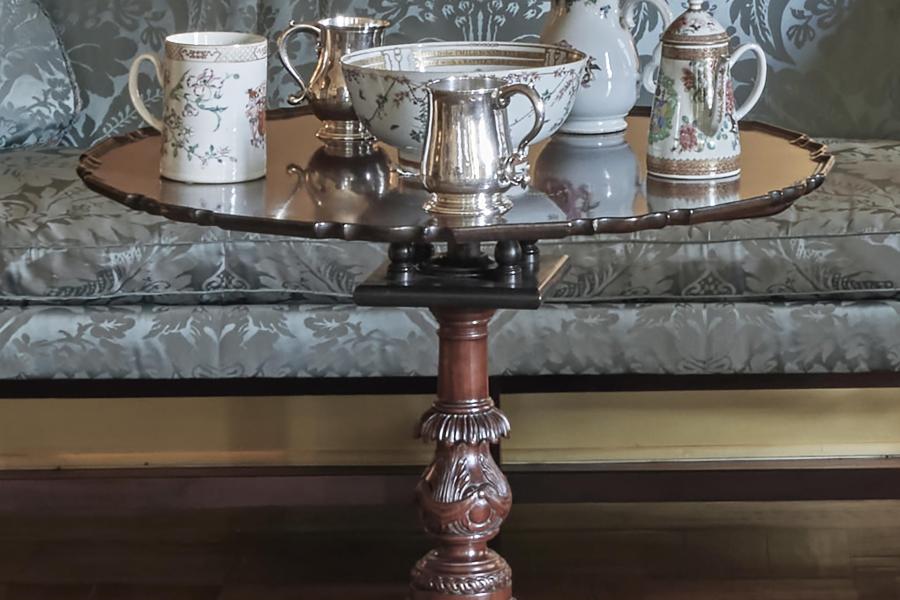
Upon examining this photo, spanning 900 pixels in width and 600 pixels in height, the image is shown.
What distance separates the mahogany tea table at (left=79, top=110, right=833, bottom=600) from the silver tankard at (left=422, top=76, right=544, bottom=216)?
20mm

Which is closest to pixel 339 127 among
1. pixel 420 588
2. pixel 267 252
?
pixel 267 252

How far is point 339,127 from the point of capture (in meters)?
1.31

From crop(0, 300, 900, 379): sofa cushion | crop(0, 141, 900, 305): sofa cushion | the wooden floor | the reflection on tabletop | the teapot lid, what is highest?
the teapot lid

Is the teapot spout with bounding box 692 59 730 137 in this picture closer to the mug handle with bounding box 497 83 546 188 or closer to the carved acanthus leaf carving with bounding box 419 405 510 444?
the mug handle with bounding box 497 83 546 188

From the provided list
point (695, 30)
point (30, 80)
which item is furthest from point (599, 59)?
point (30, 80)

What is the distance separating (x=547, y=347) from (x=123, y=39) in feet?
2.67

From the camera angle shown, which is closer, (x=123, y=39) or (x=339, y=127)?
(x=339, y=127)

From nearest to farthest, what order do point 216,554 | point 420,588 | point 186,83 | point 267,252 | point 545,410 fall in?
1. point 186,83
2. point 420,588
3. point 267,252
4. point 216,554
5. point 545,410

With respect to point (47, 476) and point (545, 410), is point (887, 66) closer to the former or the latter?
point (545, 410)

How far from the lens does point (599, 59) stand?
4.32ft

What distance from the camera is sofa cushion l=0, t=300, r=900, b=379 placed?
1594 millimetres

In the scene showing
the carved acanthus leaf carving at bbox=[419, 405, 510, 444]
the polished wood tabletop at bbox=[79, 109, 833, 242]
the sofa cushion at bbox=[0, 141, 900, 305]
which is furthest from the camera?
the sofa cushion at bbox=[0, 141, 900, 305]

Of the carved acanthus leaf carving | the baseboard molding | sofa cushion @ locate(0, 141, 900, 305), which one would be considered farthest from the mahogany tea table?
the baseboard molding

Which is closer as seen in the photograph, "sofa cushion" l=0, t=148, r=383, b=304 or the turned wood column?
the turned wood column
